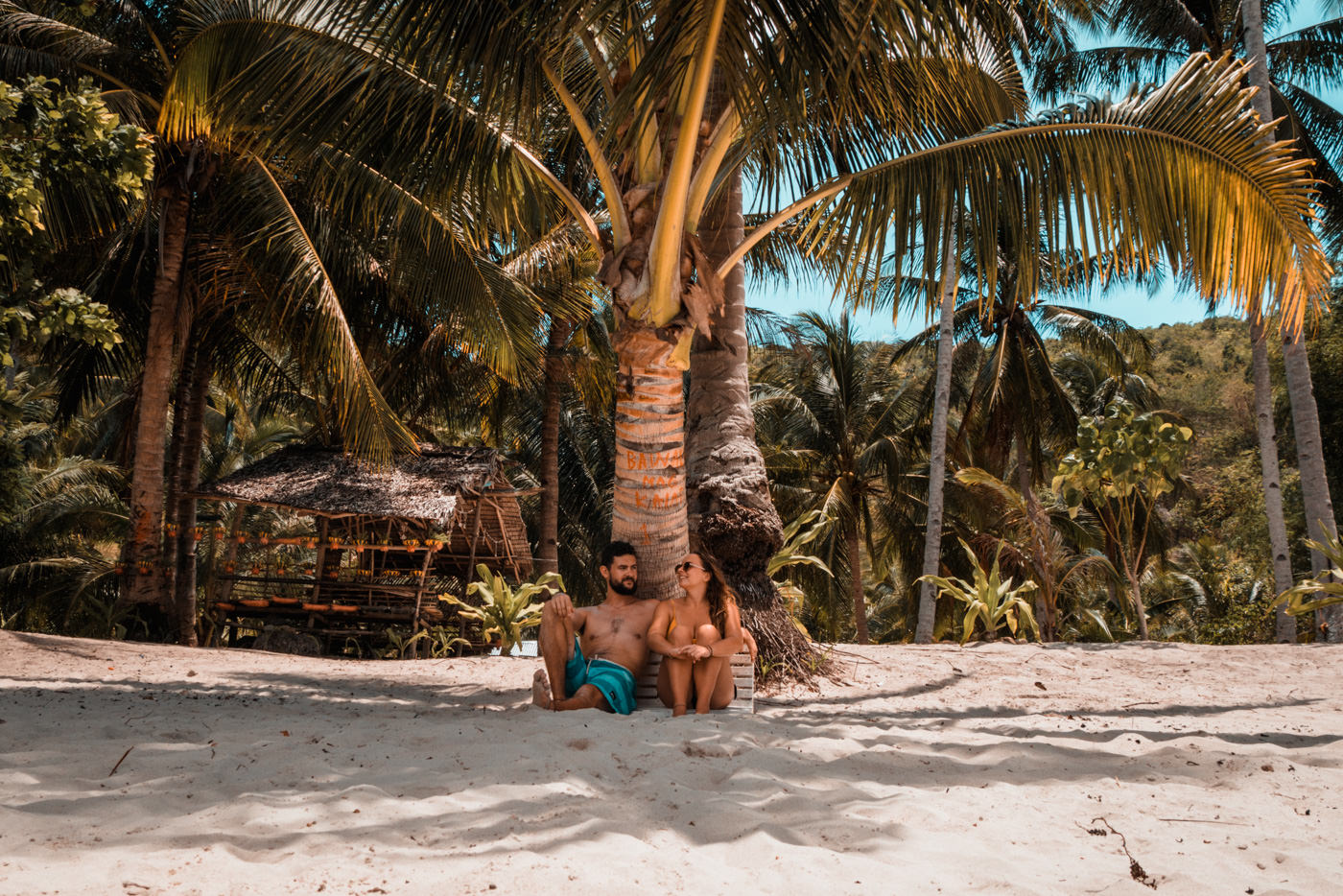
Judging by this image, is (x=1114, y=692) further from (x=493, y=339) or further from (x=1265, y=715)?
(x=493, y=339)

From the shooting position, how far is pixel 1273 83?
1345cm

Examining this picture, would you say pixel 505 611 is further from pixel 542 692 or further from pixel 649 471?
pixel 542 692

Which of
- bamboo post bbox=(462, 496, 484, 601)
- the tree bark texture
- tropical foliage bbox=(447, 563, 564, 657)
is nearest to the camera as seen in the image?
tropical foliage bbox=(447, 563, 564, 657)

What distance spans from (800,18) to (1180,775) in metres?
3.38

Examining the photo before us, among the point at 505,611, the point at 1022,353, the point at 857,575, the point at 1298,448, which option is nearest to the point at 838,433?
the point at 857,575

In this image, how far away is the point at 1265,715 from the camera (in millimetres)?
4816

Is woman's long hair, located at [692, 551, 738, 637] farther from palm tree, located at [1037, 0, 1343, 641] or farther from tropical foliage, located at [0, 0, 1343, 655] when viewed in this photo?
palm tree, located at [1037, 0, 1343, 641]

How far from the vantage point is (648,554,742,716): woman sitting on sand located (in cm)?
441

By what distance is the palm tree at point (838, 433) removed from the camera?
1927cm

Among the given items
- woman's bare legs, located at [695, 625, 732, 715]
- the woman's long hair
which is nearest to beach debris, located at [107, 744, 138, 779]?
woman's bare legs, located at [695, 625, 732, 715]

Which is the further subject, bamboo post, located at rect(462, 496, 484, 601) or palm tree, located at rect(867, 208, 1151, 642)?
palm tree, located at rect(867, 208, 1151, 642)

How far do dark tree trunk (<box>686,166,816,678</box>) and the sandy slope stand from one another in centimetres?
78

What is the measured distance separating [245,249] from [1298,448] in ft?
38.3

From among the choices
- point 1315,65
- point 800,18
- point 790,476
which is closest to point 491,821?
point 800,18
